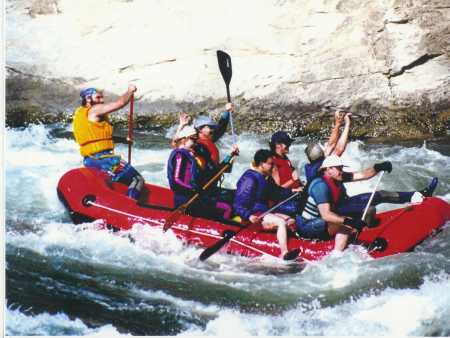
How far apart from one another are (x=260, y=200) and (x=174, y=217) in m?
0.69

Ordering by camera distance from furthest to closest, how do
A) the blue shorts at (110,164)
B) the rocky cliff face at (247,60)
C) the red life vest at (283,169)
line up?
the rocky cliff face at (247,60), the blue shorts at (110,164), the red life vest at (283,169)

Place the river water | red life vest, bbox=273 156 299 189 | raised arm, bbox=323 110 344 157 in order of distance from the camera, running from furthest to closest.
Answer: raised arm, bbox=323 110 344 157 < red life vest, bbox=273 156 299 189 < the river water

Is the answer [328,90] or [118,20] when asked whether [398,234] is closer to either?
[328,90]

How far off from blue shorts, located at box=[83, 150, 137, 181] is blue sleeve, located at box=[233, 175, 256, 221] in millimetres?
1280

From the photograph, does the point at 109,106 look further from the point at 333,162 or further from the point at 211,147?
the point at 333,162

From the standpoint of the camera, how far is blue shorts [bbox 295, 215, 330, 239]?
12.0ft

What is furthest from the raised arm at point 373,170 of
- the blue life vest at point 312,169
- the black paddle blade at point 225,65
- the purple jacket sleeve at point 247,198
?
the black paddle blade at point 225,65

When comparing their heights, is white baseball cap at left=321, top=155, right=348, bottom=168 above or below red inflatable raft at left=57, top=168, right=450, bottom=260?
above

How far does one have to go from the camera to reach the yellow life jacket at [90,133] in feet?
14.5

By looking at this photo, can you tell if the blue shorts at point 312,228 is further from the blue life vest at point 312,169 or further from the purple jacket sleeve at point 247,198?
the blue life vest at point 312,169

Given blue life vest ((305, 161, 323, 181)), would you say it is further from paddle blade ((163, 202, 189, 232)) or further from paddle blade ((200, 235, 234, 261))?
paddle blade ((163, 202, 189, 232))

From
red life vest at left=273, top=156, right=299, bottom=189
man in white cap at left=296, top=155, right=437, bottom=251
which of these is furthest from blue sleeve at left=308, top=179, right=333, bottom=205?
red life vest at left=273, top=156, right=299, bottom=189

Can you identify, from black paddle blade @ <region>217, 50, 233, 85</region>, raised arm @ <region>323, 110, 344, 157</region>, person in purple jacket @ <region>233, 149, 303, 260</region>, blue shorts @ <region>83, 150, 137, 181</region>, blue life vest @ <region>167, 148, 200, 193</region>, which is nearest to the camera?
person in purple jacket @ <region>233, 149, 303, 260</region>

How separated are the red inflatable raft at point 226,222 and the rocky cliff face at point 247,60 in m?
3.29
